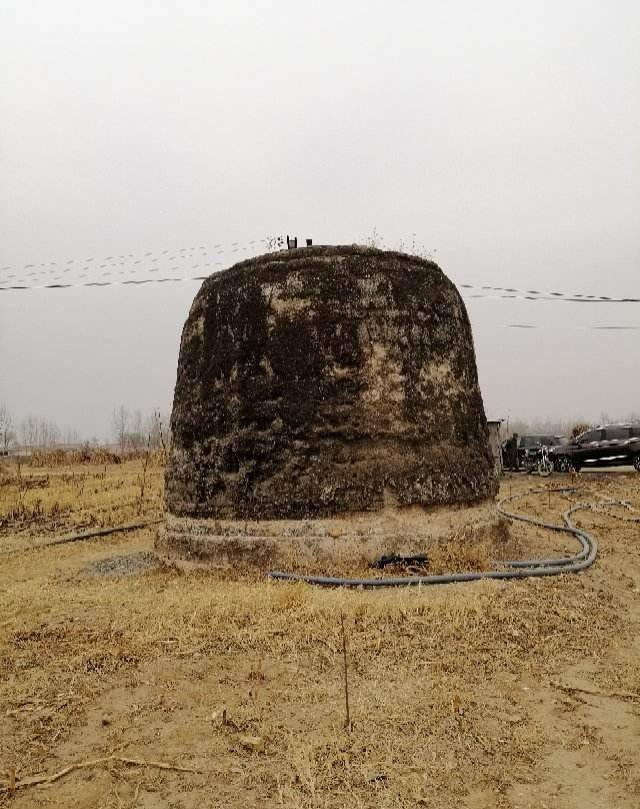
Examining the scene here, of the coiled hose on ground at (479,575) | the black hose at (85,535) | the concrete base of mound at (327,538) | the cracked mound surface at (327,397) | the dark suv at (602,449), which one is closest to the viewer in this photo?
the coiled hose on ground at (479,575)

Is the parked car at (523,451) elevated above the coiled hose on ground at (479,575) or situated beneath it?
situated beneath

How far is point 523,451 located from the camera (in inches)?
1037

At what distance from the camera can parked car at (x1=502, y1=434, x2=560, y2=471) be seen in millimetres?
25531

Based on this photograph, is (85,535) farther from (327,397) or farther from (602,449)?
(602,449)

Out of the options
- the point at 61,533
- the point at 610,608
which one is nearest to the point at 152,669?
the point at 610,608

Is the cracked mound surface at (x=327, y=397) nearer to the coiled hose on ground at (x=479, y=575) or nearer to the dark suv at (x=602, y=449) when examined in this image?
the coiled hose on ground at (x=479, y=575)

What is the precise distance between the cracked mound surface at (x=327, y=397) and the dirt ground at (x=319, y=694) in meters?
1.03

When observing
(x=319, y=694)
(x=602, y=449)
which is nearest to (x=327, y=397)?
(x=319, y=694)

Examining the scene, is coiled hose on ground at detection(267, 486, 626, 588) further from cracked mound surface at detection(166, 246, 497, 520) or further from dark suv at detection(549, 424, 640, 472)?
dark suv at detection(549, 424, 640, 472)

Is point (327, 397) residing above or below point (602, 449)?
above

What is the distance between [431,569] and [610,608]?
171 centimetres

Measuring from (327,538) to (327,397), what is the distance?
153 cm

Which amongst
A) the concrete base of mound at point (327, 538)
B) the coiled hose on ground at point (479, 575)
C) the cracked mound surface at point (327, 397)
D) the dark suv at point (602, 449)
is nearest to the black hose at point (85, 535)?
the cracked mound surface at point (327, 397)

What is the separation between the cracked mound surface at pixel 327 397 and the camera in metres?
7.48
